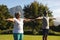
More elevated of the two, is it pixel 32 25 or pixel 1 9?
pixel 1 9

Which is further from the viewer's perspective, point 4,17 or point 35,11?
point 4,17

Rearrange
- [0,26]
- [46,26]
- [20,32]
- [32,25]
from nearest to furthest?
[20,32] → [46,26] → [32,25] → [0,26]

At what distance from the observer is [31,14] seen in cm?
5997

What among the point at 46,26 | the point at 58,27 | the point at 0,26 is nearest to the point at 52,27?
the point at 58,27

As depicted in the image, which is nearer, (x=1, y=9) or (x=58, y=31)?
(x=58, y=31)

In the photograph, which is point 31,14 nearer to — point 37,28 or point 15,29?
point 37,28

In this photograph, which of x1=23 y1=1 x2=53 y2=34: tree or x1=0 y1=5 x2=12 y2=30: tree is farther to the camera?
x1=0 y1=5 x2=12 y2=30: tree

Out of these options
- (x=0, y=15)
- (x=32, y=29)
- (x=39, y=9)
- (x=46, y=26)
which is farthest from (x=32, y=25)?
(x=46, y=26)

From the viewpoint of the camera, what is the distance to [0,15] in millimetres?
67562

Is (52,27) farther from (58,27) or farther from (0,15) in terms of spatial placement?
(0,15)

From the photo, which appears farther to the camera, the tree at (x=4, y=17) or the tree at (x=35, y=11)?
the tree at (x=4, y=17)

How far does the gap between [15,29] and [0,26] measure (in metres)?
52.2

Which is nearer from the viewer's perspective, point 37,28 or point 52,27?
point 37,28


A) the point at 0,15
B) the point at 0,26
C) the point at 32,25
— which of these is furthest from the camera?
the point at 0,15
